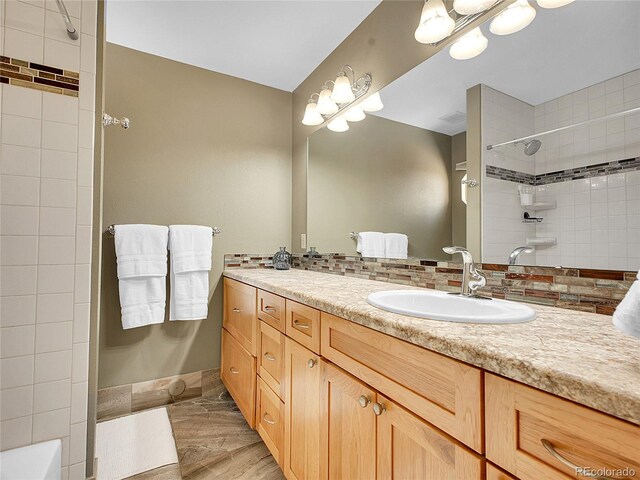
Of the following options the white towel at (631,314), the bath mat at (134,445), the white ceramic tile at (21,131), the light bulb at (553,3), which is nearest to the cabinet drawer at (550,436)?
the white towel at (631,314)

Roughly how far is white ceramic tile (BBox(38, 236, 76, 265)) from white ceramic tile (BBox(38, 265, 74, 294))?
0.02 metres

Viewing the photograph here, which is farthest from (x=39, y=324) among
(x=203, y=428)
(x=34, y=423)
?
(x=203, y=428)

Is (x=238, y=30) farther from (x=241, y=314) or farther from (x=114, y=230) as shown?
(x=241, y=314)

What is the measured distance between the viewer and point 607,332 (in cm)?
68

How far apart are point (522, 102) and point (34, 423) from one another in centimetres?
208

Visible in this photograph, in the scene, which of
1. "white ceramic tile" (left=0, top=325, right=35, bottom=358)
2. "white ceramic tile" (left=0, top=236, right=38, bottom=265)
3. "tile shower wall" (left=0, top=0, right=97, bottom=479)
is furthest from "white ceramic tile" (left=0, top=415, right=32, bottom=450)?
"white ceramic tile" (left=0, top=236, right=38, bottom=265)

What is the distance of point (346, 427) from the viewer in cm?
90

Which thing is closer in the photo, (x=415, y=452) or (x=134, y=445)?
(x=415, y=452)

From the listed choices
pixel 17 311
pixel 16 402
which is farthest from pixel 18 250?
pixel 16 402

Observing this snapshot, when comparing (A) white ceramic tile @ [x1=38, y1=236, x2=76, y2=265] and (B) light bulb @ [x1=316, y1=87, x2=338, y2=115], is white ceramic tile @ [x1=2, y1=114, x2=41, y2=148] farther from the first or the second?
(B) light bulb @ [x1=316, y1=87, x2=338, y2=115]

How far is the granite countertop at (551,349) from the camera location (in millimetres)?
419

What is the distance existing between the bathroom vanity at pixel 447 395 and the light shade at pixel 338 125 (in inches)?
45.2

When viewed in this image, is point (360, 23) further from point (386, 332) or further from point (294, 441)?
point (294, 441)

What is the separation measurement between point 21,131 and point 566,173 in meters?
1.88
